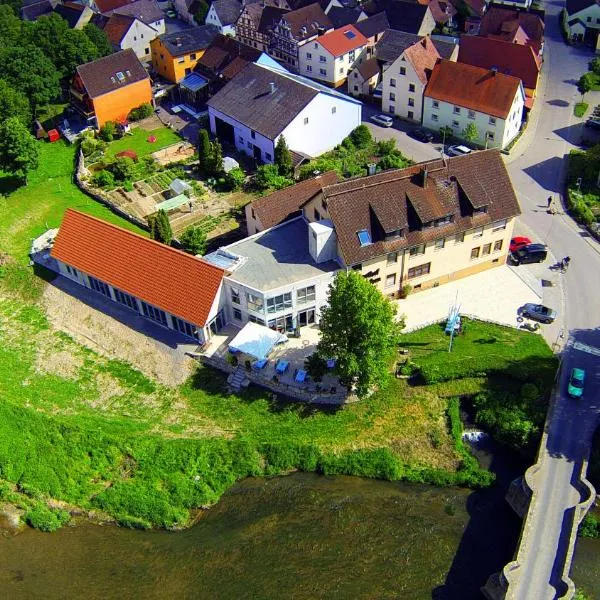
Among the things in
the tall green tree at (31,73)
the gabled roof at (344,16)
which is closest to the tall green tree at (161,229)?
the tall green tree at (31,73)

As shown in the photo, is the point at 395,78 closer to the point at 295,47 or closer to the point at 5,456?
the point at 295,47

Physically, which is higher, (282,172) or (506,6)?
(506,6)

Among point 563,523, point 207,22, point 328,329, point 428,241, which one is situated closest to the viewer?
point 563,523

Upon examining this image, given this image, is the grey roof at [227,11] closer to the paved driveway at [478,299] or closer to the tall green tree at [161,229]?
the tall green tree at [161,229]

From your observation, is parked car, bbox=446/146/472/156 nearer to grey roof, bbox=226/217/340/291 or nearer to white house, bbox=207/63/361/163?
white house, bbox=207/63/361/163

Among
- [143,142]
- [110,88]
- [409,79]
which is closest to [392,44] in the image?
[409,79]

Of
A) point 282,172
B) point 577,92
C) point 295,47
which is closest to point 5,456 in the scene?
point 282,172

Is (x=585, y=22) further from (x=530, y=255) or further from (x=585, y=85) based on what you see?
(x=530, y=255)

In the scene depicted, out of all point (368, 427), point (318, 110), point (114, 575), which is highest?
point (318, 110)
